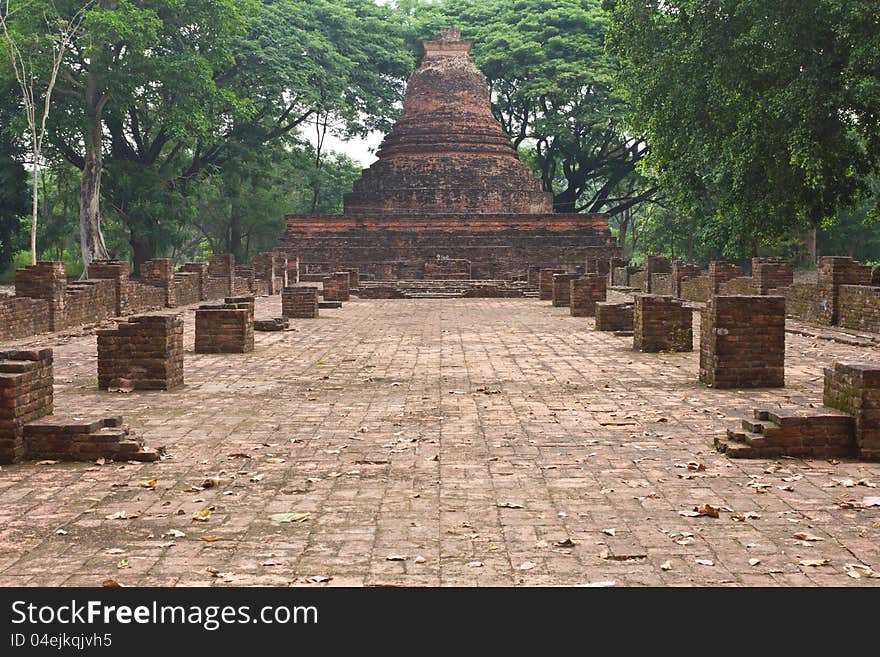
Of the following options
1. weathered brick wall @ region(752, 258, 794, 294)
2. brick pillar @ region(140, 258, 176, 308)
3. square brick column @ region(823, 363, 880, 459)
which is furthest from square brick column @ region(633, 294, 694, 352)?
brick pillar @ region(140, 258, 176, 308)

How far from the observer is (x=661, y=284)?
95.8 feet

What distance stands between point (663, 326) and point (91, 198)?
23356 mm

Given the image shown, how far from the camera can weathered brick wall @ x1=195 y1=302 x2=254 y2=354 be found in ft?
41.3

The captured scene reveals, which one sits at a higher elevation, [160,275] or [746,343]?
[160,275]

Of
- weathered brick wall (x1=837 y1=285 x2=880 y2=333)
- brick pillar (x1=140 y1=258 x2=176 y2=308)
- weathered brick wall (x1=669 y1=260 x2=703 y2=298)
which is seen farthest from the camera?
weathered brick wall (x1=669 y1=260 x2=703 y2=298)

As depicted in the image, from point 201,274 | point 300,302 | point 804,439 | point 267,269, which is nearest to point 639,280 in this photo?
point 267,269

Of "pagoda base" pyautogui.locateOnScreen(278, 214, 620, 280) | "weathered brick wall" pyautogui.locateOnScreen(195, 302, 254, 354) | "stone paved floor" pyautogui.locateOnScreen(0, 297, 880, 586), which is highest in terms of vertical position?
"pagoda base" pyautogui.locateOnScreen(278, 214, 620, 280)

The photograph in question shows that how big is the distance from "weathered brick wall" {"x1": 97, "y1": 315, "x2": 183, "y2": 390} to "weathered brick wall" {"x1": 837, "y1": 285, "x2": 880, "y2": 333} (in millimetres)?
11260

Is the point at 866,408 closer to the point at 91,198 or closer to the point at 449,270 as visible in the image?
the point at 91,198

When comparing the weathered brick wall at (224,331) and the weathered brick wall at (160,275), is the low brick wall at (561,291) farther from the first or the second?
the weathered brick wall at (224,331)

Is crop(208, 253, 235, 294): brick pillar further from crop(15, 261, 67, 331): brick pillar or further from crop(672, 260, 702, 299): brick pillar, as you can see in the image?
crop(672, 260, 702, 299): brick pillar

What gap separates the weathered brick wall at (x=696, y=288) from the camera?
24.4 m

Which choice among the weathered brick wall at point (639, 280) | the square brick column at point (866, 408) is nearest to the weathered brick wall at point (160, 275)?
the weathered brick wall at point (639, 280)

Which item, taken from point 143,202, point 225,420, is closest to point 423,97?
point 143,202
